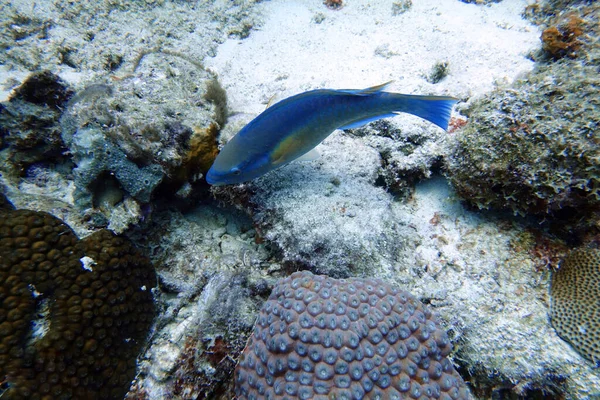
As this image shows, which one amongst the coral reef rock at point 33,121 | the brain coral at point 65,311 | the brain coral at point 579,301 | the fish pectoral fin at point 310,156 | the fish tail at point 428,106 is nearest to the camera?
the brain coral at point 65,311

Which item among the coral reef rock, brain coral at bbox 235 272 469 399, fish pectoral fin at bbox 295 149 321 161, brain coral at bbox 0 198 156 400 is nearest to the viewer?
brain coral at bbox 235 272 469 399

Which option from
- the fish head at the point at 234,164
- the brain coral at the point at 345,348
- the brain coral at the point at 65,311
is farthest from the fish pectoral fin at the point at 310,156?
the brain coral at the point at 65,311

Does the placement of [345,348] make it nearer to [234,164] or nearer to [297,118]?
[234,164]

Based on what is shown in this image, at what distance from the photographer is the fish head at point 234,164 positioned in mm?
2523

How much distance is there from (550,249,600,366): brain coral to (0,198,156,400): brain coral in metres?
3.95

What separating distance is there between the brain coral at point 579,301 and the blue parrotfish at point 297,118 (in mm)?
1858

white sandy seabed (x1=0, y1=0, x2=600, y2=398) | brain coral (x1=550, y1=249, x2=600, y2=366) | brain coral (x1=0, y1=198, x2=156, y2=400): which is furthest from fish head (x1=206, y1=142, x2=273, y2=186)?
brain coral (x1=550, y1=249, x2=600, y2=366)

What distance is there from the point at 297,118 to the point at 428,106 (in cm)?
123

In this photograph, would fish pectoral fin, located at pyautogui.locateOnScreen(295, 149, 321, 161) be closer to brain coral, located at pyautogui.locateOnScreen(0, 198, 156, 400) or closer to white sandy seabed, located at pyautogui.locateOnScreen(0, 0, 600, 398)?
white sandy seabed, located at pyautogui.locateOnScreen(0, 0, 600, 398)

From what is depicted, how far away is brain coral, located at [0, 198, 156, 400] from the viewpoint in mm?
2145

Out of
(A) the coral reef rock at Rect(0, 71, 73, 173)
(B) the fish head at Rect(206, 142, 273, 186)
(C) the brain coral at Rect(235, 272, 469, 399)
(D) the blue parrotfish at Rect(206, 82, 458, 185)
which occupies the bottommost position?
(C) the brain coral at Rect(235, 272, 469, 399)

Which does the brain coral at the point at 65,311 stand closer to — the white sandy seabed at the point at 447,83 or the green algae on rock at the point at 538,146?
the white sandy seabed at the point at 447,83

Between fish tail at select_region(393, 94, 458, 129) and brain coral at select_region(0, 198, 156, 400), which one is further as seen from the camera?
fish tail at select_region(393, 94, 458, 129)

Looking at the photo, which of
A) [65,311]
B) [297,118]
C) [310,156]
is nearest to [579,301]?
[310,156]
